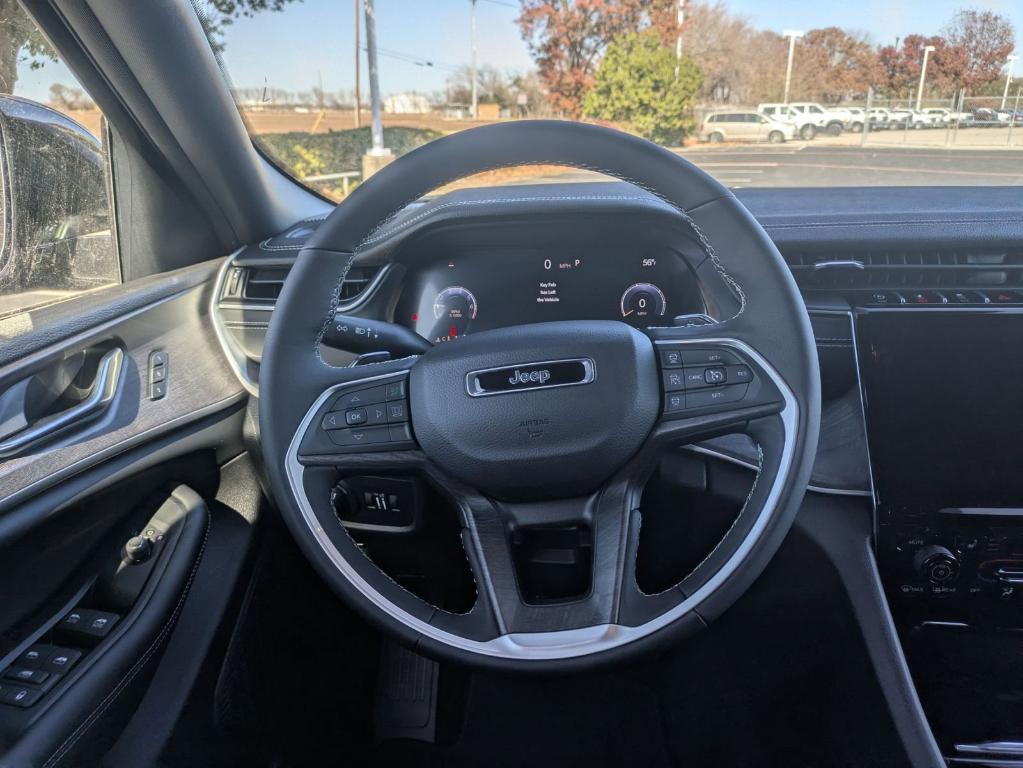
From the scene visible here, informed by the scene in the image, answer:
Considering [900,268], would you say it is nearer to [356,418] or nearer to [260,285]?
[356,418]

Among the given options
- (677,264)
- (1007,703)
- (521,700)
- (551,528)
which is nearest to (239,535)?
(551,528)

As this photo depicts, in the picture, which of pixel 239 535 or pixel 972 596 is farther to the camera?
pixel 972 596

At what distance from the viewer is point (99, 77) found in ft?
5.85

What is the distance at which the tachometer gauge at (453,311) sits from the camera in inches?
88.9

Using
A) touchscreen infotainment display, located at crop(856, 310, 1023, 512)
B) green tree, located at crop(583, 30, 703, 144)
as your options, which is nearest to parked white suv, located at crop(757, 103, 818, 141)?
green tree, located at crop(583, 30, 703, 144)

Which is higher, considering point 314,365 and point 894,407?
point 314,365

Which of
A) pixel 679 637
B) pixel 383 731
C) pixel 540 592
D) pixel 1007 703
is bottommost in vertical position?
pixel 383 731

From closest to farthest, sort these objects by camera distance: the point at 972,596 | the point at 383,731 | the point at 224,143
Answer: the point at 972,596 → the point at 224,143 → the point at 383,731

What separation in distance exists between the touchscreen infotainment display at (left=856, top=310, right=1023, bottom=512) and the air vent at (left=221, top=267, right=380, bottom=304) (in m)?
1.28

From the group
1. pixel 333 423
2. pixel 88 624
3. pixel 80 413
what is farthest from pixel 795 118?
pixel 88 624

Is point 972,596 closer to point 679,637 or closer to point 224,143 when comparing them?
point 679,637

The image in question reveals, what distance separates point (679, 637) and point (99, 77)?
65.5 inches

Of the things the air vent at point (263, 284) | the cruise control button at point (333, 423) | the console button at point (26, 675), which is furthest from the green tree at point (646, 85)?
the console button at point (26, 675)

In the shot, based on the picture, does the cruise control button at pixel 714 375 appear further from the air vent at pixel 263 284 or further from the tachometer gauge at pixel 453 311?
the air vent at pixel 263 284
